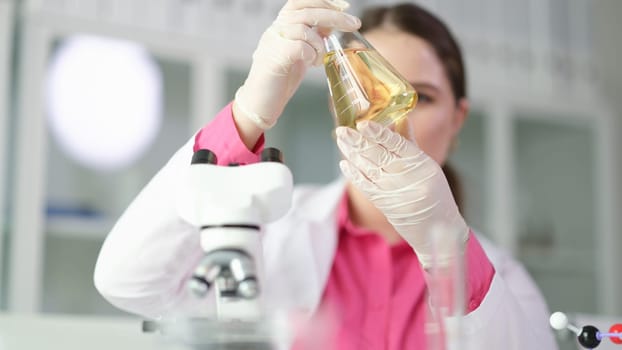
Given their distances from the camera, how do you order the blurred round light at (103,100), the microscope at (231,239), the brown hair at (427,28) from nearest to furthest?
the microscope at (231,239) → the brown hair at (427,28) → the blurred round light at (103,100)

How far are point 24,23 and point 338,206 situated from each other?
3.65 ft

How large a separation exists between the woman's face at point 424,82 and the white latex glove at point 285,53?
31 cm

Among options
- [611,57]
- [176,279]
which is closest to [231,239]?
[176,279]

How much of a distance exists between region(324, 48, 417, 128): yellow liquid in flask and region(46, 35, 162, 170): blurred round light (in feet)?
4.53

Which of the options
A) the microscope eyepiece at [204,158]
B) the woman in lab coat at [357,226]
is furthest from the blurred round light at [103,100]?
the microscope eyepiece at [204,158]

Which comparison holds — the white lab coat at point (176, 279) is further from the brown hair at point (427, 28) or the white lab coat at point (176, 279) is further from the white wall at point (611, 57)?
the white wall at point (611, 57)

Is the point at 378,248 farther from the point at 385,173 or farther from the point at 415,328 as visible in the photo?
the point at 385,173

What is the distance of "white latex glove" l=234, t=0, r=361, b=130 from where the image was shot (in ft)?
2.44

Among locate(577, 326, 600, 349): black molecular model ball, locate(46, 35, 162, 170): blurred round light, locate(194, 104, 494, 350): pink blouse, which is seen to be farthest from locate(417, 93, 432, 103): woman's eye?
locate(46, 35, 162, 170): blurred round light

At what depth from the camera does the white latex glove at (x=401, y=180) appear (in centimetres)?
74

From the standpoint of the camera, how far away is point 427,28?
3.90ft

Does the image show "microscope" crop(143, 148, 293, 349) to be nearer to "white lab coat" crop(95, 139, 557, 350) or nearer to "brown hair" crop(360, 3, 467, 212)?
"white lab coat" crop(95, 139, 557, 350)

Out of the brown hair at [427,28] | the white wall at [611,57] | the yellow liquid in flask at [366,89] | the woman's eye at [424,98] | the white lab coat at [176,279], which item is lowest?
the white lab coat at [176,279]

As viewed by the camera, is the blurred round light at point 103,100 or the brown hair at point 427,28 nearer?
the brown hair at point 427,28
